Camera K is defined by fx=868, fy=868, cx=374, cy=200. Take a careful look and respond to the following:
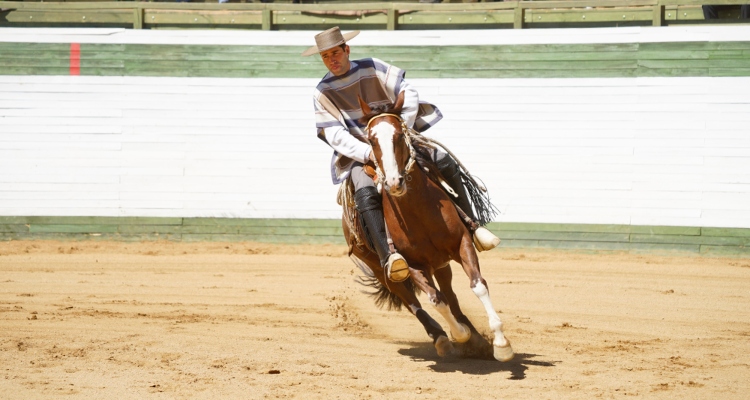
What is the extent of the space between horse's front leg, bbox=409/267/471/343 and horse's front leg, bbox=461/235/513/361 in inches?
10.7

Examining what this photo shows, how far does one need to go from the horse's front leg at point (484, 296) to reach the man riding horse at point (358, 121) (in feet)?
0.61

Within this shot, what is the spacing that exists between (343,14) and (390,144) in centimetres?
805

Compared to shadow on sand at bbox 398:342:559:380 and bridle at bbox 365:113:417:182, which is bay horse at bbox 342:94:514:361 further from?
shadow on sand at bbox 398:342:559:380

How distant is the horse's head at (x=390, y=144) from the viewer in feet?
19.2

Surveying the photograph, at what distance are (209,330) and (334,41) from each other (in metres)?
2.87

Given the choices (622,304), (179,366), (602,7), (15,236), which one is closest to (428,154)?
(179,366)

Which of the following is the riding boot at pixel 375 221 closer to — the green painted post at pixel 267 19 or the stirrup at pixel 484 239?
the stirrup at pixel 484 239

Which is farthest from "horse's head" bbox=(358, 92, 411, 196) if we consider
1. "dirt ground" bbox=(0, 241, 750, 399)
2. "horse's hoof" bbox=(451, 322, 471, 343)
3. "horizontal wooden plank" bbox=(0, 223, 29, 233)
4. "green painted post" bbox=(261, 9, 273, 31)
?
"horizontal wooden plank" bbox=(0, 223, 29, 233)

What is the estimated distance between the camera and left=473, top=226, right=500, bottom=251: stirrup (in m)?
6.47

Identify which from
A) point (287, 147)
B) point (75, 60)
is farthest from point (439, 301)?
point (75, 60)

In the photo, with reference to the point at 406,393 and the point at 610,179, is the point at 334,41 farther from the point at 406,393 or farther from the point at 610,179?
the point at 610,179

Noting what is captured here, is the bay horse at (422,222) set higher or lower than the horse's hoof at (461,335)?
higher

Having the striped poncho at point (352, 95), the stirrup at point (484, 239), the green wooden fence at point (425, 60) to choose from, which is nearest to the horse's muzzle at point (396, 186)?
the stirrup at point (484, 239)

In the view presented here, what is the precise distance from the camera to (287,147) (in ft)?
43.1
